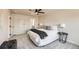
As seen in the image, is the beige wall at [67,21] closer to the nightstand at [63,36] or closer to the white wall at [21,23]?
the nightstand at [63,36]

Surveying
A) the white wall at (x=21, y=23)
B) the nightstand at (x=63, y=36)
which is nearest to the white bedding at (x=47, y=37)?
the nightstand at (x=63, y=36)

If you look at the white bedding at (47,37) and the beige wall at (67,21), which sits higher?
the beige wall at (67,21)

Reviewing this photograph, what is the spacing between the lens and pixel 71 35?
1.83 m

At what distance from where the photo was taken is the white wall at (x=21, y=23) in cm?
191

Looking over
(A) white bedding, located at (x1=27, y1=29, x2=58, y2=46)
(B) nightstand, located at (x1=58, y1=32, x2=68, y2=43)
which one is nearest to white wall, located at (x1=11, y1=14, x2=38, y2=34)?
(A) white bedding, located at (x1=27, y1=29, x2=58, y2=46)

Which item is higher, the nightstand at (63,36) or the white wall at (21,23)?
the white wall at (21,23)

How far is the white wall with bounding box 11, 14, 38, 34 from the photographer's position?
1.91 m

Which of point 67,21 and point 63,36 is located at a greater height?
point 67,21

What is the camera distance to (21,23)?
2047 mm

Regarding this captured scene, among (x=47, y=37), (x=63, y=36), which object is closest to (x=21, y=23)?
(x=47, y=37)

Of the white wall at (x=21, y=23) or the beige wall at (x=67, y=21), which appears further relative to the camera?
the white wall at (x=21, y=23)

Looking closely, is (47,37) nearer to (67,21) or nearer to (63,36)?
(63,36)

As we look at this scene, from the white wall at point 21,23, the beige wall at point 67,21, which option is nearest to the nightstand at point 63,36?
the beige wall at point 67,21
